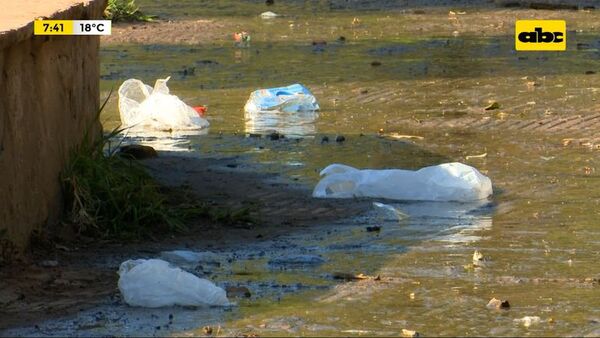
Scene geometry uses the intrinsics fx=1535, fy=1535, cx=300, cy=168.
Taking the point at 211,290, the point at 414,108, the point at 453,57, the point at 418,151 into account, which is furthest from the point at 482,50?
the point at 211,290

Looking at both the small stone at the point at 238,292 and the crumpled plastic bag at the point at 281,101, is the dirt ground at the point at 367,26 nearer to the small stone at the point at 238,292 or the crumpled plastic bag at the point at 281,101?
the crumpled plastic bag at the point at 281,101

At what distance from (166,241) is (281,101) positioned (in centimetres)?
475

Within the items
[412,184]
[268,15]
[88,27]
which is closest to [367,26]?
[268,15]

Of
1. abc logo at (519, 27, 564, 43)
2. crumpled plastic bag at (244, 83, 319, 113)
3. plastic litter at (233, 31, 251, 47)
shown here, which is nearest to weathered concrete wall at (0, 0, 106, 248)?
crumpled plastic bag at (244, 83, 319, 113)

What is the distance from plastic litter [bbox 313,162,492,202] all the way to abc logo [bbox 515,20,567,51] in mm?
7382

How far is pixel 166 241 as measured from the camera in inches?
312

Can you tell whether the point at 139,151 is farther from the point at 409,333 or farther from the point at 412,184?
the point at 409,333

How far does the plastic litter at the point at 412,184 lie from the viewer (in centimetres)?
896

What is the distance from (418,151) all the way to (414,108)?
2.07 m

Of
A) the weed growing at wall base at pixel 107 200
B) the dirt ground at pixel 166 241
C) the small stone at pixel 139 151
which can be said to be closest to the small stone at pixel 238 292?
the dirt ground at pixel 166 241

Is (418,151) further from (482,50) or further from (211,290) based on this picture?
(482,50)

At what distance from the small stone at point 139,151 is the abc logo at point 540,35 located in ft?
22.6

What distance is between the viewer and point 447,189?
8.97 m

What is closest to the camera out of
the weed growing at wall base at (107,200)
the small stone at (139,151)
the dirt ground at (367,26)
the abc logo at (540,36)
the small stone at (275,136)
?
the weed growing at wall base at (107,200)
